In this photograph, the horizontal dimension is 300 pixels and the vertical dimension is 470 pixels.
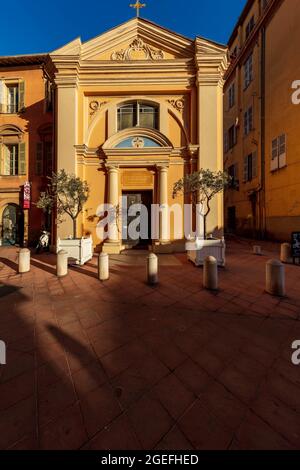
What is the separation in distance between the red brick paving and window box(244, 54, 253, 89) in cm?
1938

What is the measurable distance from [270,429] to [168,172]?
10083 mm

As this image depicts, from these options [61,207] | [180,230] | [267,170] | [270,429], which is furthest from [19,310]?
[267,170]

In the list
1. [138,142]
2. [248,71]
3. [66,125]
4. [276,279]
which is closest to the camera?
[276,279]

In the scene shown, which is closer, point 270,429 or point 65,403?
point 270,429

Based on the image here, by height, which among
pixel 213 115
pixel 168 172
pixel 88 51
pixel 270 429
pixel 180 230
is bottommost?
pixel 270 429

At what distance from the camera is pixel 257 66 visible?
53.6 ft

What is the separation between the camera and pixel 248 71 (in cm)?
1780

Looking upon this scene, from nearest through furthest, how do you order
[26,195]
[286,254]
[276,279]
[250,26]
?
[276,279] → [286,254] → [26,195] → [250,26]

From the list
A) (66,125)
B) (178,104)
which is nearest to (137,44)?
(178,104)

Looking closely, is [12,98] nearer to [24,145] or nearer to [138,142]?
[24,145]

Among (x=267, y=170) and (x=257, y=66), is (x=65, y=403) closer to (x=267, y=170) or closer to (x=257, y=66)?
(x=267, y=170)

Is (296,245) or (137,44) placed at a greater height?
(137,44)

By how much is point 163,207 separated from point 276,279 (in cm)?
644

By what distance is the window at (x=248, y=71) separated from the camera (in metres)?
17.4
